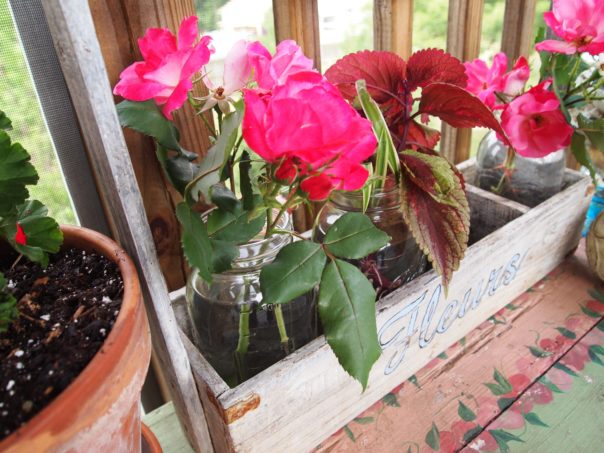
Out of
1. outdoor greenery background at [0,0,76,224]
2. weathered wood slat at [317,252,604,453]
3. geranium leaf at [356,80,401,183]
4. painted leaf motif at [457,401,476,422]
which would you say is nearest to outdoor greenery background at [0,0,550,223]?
outdoor greenery background at [0,0,76,224]

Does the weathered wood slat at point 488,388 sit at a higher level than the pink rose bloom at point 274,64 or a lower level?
lower

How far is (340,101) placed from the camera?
390 millimetres

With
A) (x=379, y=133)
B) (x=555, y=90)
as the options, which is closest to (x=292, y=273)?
(x=379, y=133)

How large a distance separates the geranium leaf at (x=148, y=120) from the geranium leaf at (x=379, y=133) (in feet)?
0.64

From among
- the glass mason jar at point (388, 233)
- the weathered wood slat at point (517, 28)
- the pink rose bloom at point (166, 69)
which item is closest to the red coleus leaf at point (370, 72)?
the glass mason jar at point (388, 233)

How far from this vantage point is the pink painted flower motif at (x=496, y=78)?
0.73 m

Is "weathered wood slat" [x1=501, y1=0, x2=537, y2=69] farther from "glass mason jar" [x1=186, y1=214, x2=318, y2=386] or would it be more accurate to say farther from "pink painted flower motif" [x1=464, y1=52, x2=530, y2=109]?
"glass mason jar" [x1=186, y1=214, x2=318, y2=386]

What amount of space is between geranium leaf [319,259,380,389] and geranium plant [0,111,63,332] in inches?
10.2

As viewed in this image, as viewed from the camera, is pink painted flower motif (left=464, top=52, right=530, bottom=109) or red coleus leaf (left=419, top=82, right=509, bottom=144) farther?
pink painted flower motif (left=464, top=52, right=530, bottom=109)

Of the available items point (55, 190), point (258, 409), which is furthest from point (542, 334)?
point (55, 190)

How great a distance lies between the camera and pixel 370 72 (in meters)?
0.63

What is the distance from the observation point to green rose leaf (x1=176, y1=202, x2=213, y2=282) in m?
0.39

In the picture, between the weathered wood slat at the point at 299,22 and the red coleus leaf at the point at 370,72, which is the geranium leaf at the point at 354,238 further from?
the weathered wood slat at the point at 299,22

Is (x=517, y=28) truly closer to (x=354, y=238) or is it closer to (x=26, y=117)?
(x=354, y=238)
